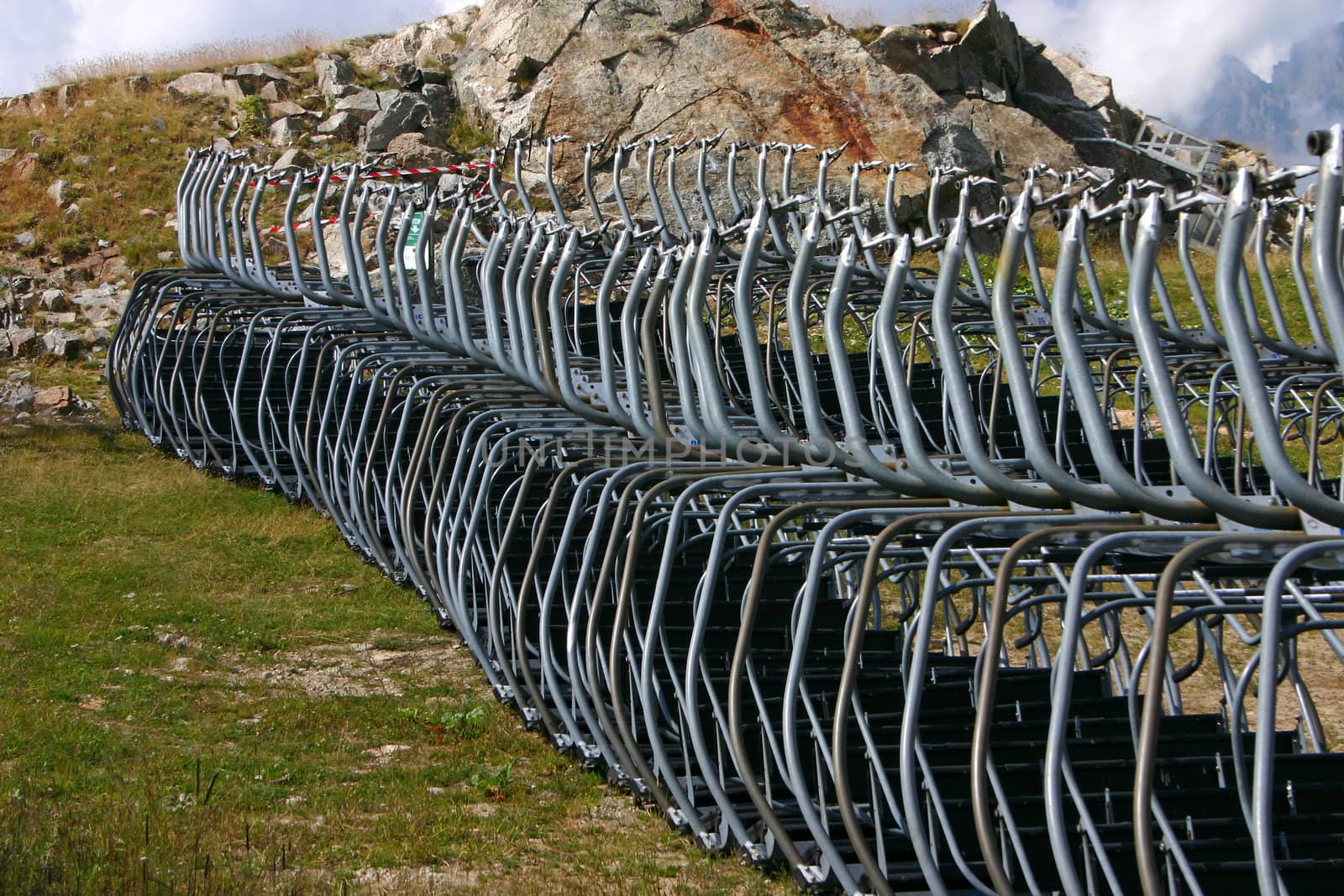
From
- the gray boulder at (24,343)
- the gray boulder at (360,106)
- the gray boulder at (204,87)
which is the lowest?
the gray boulder at (24,343)

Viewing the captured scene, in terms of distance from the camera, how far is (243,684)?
7.07m

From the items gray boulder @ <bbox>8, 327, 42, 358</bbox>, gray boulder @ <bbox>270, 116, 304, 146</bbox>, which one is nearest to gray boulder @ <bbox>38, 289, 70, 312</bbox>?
gray boulder @ <bbox>8, 327, 42, 358</bbox>

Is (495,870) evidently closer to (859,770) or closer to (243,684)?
(859,770)

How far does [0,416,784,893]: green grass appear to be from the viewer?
4.59m

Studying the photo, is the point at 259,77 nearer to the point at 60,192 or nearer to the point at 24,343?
the point at 60,192

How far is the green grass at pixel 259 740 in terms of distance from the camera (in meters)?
4.59

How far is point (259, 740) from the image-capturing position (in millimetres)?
6180

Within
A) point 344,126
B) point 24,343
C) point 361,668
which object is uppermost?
point 344,126

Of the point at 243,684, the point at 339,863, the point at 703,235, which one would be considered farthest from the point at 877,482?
the point at 243,684

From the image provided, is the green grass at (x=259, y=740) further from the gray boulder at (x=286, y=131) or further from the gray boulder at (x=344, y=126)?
the gray boulder at (x=286, y=131)

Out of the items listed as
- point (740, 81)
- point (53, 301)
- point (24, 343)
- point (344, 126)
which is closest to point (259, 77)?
point (344, 126)

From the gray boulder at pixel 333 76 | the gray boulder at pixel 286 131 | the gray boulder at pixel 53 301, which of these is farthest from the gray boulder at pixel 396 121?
the gray boulder at pixel 53 301

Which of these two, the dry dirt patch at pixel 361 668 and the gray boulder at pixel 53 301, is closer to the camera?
the dry dirt patch at pixel 361 668

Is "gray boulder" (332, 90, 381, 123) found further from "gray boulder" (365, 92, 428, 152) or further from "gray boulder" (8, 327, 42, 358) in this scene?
"gray boulder" (8, 327, 42, 358)
